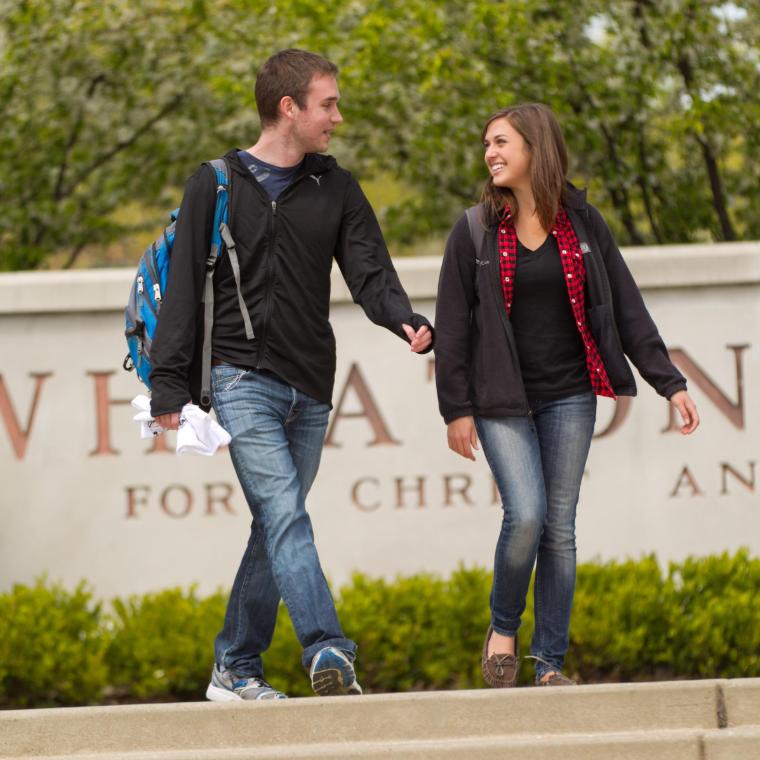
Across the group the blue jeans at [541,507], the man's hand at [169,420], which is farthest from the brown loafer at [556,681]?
the man's hand at [169,420]

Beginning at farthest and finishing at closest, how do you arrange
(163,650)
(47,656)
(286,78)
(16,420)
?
(16,420)
(163,650)
(47,656)
(286,78)

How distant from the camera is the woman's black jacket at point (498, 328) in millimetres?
4523

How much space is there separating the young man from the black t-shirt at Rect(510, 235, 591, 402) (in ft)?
1.07

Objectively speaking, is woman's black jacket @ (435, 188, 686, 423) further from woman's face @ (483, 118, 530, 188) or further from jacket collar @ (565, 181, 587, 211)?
woman's face @ (483, 118, 530, 188)

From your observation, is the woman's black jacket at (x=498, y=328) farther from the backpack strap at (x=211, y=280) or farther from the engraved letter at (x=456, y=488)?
the engraved letter at (x=456, y=488)

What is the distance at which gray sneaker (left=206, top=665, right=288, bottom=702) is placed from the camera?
185 inches

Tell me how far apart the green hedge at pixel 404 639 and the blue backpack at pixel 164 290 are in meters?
2.06

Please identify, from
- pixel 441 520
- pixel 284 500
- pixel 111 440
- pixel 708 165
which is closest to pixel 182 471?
pixel 111 440

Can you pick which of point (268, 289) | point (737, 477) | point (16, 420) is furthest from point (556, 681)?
point (16, 420)

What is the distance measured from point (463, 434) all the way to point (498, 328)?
0.34m

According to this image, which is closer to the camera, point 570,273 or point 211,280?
point 211,280

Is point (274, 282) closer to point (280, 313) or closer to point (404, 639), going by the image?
point (280, 313)

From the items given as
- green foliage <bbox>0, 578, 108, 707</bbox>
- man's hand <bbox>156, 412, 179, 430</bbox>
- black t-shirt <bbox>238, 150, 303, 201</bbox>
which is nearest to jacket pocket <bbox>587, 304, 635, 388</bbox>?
black t-shirt <bbox>238, 150, 303, 201</bbox>

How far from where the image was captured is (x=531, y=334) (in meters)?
4.58
